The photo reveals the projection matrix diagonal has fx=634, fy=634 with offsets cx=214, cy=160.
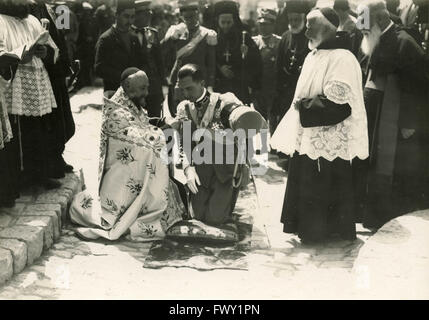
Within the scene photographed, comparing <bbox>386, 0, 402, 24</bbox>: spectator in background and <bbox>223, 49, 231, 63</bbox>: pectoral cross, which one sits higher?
<bbox>386, 0, 402, 24</bbox>: spectator in background

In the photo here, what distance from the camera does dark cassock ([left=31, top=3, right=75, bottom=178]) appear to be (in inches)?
233

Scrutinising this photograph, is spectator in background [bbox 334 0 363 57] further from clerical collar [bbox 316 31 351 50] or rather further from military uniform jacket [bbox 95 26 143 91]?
military uniform jacket [bbox 95 26 143 91]

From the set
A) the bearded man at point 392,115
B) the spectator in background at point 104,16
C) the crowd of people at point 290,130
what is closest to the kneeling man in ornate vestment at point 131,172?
the crowd of people at point 290,130

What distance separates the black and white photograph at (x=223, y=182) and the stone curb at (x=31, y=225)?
0.02m

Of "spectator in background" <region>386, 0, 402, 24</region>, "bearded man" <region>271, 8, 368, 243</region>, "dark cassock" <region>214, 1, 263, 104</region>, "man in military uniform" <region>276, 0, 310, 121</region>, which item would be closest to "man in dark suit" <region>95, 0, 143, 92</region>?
"dark cassock" <region>214, 1, 263, 104</region>

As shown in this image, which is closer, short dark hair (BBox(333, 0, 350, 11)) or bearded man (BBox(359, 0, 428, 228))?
bearded man (BBox(359, 0, 428, 228))

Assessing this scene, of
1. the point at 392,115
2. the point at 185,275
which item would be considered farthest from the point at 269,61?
the point at 185,275

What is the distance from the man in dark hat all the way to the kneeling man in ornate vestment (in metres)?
2.37

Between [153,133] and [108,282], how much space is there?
4.75 ft

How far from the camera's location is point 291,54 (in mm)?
7277

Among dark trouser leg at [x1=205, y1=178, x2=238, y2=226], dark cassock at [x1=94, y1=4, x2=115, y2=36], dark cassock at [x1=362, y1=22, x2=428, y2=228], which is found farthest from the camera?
dark cassock at [x1=94, y1=4, x2=115, y2=36]

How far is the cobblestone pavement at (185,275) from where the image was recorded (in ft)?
14.3

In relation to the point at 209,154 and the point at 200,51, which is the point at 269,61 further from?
the point at 209,154
